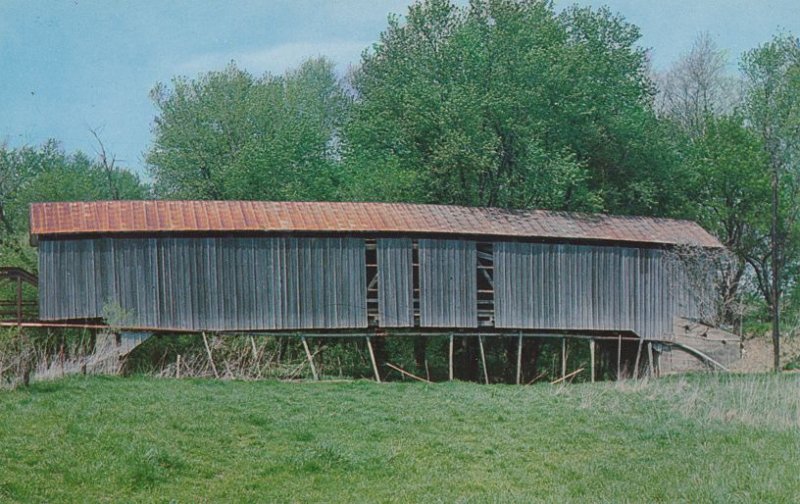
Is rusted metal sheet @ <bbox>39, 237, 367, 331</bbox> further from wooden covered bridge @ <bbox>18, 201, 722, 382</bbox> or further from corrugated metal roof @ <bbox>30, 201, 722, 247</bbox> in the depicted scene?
corrugated metal roof @ <bbox>30, 201, 722, 247</bbox>

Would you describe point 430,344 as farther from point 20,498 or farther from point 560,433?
point 20,498

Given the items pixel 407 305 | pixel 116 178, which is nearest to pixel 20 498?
pixel 407 305

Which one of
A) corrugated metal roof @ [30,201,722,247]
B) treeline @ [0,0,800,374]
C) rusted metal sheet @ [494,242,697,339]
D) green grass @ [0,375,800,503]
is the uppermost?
treeline @ [0,0,800,374]

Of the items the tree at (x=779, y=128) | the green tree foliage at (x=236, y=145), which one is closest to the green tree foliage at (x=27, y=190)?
the green tree foliage at (x=236, y=145)

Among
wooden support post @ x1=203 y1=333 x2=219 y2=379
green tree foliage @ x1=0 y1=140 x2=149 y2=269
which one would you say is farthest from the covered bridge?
green tree foliage @ x1=0 y1=140 x2=149 y2=269

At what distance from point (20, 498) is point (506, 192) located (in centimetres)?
3203

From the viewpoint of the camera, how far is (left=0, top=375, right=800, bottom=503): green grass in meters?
11.8

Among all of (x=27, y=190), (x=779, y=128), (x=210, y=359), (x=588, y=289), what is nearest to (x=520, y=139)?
(x=588, y=289)

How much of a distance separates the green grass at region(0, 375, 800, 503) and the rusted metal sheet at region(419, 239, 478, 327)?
8.84 metres

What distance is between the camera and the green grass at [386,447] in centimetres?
1181

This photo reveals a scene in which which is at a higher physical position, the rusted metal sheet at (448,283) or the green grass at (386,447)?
the rusted metal sheet at (448,283)

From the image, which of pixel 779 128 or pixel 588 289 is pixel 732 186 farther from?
pixel 588 289

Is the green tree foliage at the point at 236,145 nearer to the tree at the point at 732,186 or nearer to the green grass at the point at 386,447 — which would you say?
the tree at the point at 732,186

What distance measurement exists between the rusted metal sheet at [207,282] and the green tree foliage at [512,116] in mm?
11515
